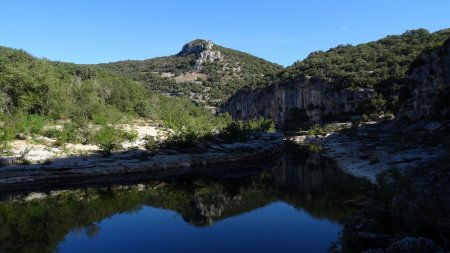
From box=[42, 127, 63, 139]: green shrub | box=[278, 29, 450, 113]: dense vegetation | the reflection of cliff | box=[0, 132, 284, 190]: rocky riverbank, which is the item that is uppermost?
box=[278, 29, 450, 113]: dense vegetation

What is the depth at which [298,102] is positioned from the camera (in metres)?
139

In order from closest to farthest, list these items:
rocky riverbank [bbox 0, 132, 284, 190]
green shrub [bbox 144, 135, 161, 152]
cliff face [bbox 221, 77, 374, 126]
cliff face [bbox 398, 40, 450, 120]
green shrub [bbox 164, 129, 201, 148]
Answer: rocky riverbank [bbox 0, 132, 284, 190] → green shrub [bbox 144, 135, 161, 152] → green shrub [bbox 164, 129, 201, 148] → cliff face [bbox 398, 40, 450, 120] → cliff face [bbox 221, 77, 374, 126]

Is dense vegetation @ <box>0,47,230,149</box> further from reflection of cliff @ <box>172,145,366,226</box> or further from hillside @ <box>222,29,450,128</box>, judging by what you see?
hillside @ <box>222,29,450,128</box>

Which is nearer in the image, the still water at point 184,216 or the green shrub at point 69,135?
the still water at point 184,216

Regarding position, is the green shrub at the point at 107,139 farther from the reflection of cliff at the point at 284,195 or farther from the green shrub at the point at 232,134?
the green shrub at the point at 232,134

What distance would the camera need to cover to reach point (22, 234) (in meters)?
20.5

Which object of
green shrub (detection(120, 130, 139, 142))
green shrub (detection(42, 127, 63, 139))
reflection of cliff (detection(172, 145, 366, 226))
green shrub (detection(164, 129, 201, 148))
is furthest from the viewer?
green shrub (detection(120, 130, 139, 142))

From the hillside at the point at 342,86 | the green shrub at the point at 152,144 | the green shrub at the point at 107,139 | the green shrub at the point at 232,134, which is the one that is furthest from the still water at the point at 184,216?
the hillside at the point at 342,86

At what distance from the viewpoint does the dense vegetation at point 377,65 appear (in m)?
104

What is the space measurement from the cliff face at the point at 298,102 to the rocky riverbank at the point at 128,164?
66949 millimetres

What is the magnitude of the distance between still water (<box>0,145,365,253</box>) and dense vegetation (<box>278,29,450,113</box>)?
75821mm

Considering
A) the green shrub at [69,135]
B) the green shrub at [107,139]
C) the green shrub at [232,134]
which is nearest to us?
the green shrub at [107,139]

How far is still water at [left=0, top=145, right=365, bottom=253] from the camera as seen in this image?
1903 centimetres

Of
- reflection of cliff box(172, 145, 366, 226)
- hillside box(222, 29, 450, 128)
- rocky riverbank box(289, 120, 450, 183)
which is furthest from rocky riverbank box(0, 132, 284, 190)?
hillside box(222, 29, 450, 128)
